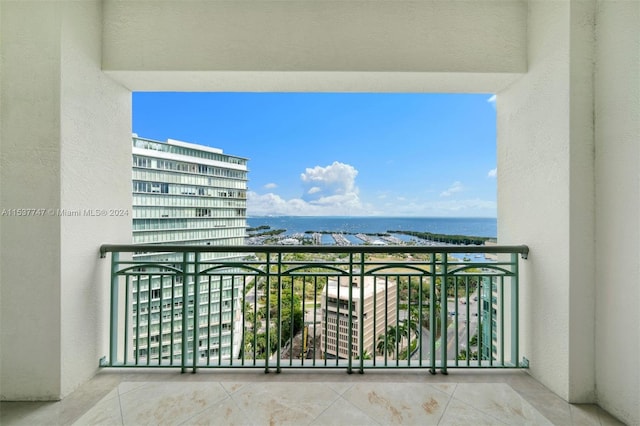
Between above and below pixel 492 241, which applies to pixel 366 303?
below

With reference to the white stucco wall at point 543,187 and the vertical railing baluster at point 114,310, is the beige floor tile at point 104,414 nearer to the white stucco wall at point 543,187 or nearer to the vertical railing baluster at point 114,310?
the vertical railing baluster at point 114,310

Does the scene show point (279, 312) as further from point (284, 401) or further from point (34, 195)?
point (34, 195)

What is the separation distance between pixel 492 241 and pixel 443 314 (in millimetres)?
907

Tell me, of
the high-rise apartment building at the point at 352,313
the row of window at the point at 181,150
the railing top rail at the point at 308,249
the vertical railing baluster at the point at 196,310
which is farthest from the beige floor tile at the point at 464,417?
the row of window at the point at 181,150

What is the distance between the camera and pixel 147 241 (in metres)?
2.41

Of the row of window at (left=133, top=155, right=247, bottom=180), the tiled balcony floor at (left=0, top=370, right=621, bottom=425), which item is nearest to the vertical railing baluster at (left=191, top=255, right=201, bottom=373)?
the tiled balcony floor at (left=0, top=370, right=621, bottom=425)

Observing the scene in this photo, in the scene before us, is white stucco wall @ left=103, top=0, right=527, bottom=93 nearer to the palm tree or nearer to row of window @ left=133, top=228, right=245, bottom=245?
row of window @ left=133, top=228, right=245, bottom=245

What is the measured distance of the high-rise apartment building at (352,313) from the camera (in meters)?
2.14

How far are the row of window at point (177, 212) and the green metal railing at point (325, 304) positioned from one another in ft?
1.30

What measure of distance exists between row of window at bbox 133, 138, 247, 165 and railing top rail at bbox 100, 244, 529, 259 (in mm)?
1043

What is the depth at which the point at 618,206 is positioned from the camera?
1575 mm

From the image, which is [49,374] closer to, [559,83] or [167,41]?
[167,41]

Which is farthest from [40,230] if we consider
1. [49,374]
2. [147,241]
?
[49,374]

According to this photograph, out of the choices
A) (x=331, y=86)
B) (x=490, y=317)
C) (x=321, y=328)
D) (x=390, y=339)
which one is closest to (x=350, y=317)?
(x=321, y=328)
